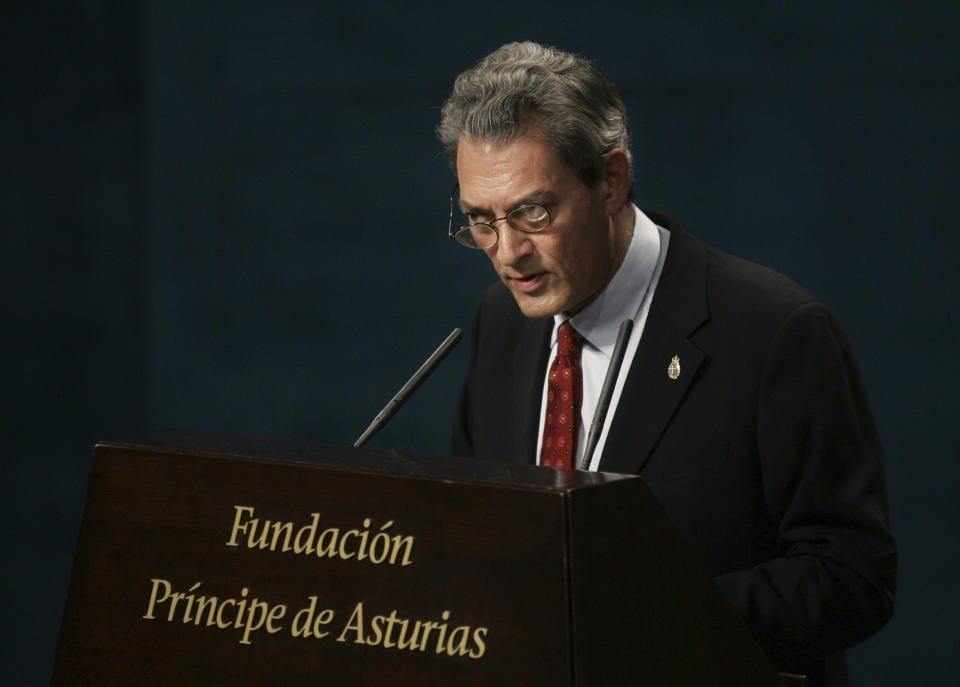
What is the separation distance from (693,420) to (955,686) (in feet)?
5.22

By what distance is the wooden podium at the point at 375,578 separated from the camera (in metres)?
1.02

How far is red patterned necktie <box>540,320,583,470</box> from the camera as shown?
1.80m

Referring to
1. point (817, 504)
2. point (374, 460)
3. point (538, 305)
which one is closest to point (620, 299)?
point (538, 305)

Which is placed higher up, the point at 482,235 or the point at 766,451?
the point at 482,235

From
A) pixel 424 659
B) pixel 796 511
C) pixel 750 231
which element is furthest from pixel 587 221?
pixel 750 231

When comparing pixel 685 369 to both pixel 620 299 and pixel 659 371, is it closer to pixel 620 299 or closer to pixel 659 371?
pixel 659 371

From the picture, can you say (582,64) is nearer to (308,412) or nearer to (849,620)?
(849,620)

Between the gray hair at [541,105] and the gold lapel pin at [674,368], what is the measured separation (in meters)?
0.26

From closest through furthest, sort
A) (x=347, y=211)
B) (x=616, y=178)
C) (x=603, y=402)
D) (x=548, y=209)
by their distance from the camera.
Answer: (x=603, y=402)
(x=548, y=209)
(x=616, y=178)
(x=347, y=211)

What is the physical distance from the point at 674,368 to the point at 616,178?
0.28m

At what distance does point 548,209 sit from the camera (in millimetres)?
1722

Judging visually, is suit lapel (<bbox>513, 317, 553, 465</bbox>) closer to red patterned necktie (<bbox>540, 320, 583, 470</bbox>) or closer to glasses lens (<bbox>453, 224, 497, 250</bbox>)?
red patterned necktie (<bbox>540, 320, 583, 470</bbox>)

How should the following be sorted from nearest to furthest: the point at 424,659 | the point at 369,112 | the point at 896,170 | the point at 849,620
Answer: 1. the point at 424,659
2. the point at 849,620
3. the point at 896,170
4. the point at 369,112

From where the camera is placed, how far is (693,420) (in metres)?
1.72
